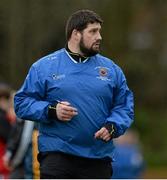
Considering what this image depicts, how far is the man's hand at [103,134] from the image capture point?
27.7 feet

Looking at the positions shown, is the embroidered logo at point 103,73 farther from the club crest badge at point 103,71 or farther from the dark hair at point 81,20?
the dark hair at point 81,20

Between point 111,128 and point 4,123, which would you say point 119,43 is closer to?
point 4,123

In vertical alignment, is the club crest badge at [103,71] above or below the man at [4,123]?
above

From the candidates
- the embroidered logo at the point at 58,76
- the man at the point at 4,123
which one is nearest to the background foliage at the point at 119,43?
the man at the point at 4,123

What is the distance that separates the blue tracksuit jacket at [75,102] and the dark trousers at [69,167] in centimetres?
7

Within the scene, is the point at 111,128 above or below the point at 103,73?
below

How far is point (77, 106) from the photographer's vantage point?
28.0 feet

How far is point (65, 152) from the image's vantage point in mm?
8570

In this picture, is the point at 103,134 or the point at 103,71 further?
the point at 103,71

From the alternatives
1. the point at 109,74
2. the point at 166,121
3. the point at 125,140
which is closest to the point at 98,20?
the point at 109,74

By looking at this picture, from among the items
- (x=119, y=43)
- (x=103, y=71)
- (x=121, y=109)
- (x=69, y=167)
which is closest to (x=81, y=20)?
(x=103, y=71)

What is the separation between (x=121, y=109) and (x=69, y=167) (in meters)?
0.71

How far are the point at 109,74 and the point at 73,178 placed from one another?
1.00 metres

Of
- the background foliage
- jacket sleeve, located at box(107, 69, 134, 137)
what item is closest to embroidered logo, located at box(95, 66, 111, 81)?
jacket sleeve, located at box(107, 69, 134, 137)
